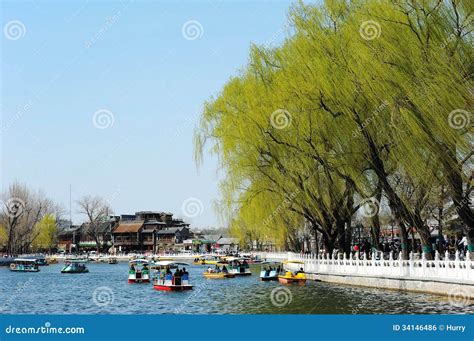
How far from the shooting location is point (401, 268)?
31859mm

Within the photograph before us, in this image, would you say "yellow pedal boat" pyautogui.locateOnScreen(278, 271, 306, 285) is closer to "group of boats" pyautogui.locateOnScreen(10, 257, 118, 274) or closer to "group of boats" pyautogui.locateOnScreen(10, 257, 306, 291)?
"group of boats" pyautogui.locateOnScreen(10, 257, 306, 291)

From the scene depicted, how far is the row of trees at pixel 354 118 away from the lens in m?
24.2

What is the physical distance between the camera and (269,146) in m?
38.1

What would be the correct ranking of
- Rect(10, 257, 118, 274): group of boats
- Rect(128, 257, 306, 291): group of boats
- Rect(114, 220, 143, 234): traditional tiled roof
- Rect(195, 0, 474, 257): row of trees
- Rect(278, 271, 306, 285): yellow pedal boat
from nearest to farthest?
1. Rect(195, 0, 474, 257): row of trees
2. Rect(128, 257, 306, 291): group of boats
3. Rect(278, 271, 306, 285): yellow pedal boat
4. Rect(10, 257, 118, 274): group of boats
5. Rect(114, 220, 143, 234): traditional tiled roof

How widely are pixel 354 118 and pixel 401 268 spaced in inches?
288

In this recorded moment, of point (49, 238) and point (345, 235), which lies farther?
point (49, 238)

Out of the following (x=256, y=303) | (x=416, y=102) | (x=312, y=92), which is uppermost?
(x=312, y=92)

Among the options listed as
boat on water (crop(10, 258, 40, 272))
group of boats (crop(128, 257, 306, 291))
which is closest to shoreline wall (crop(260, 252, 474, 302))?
group of boats (crop(128, 257, 306, 291))

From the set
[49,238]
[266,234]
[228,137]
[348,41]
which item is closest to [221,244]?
[49,238]

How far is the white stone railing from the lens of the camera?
26.3 m

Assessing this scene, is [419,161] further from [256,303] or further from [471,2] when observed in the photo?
[256,303]

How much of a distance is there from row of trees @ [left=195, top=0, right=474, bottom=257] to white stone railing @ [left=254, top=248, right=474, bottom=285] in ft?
3.86

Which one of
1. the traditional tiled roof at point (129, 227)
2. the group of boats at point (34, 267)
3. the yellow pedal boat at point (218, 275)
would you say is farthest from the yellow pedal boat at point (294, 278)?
the traditional tiled roof at point (129, 227)

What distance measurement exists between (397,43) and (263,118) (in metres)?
12.2
